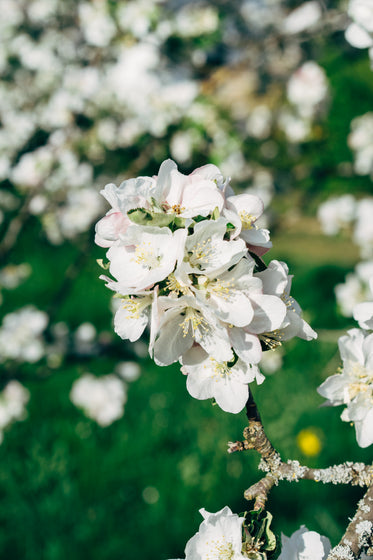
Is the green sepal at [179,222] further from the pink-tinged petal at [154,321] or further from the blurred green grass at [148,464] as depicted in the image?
the blurred green grass at [148,464]

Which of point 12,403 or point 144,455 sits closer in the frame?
point 144,455

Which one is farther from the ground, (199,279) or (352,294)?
(199,279)

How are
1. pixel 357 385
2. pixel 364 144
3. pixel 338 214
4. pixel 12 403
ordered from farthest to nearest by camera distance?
pixel 338 214 < pixel 364 144 < pixel 12 403 < pixel 357 385

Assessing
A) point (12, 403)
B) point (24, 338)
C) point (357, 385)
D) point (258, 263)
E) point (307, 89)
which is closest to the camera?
point (258, 263)

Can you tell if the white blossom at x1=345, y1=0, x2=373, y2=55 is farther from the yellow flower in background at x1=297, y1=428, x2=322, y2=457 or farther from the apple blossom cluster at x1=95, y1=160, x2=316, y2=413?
the yellow flower in background at x1=297, y1=428, x2=322, y2=457

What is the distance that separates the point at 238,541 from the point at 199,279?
380 mm

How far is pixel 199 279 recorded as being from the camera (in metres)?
0.83

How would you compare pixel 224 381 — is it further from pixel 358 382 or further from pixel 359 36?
pixel 359 36

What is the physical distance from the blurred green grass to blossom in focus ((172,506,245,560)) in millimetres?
1317

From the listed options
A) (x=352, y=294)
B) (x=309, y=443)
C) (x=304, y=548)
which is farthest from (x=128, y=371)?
(x=304, y=548)

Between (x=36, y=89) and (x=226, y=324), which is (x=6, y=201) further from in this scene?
(x=226, y=324)

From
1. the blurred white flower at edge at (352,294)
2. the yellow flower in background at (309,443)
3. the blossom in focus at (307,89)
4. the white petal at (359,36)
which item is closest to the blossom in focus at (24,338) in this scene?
the yellow flower in background at (309,443)

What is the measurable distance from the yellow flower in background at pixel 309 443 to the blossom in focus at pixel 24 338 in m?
1.32

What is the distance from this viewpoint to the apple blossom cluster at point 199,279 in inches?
31.4
